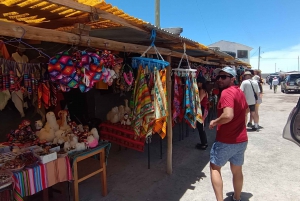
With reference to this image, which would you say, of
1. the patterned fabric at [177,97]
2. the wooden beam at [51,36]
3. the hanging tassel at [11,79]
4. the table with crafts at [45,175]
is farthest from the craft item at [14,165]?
the patterned fabric at [177,97]

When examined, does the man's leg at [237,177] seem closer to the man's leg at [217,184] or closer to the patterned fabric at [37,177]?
the man's leg at [217,184]

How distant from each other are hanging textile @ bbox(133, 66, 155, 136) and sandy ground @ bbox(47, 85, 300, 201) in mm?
972

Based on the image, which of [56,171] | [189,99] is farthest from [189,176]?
[56,171]

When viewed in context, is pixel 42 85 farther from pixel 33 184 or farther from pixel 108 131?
pixel 108 131

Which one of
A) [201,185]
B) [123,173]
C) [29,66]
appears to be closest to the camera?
[29,66]

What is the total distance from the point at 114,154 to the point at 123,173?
98 centimetres

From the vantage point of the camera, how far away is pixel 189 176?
399 centimetres

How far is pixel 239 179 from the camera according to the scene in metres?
2.98

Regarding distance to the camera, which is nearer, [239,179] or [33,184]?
[33,184]

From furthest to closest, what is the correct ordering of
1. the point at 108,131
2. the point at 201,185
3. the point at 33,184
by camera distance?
the point at 108,131, the point at 201,185, the point at 33,184

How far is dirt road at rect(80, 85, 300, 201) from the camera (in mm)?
3369

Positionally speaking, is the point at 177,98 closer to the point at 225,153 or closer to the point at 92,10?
the point at 225,153

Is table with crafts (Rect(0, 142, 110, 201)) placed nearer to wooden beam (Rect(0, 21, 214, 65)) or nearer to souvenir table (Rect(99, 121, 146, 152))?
souvenir table (Rect(99, 121, 146, 152))

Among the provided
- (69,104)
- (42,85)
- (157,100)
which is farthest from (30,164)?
(69,104)
